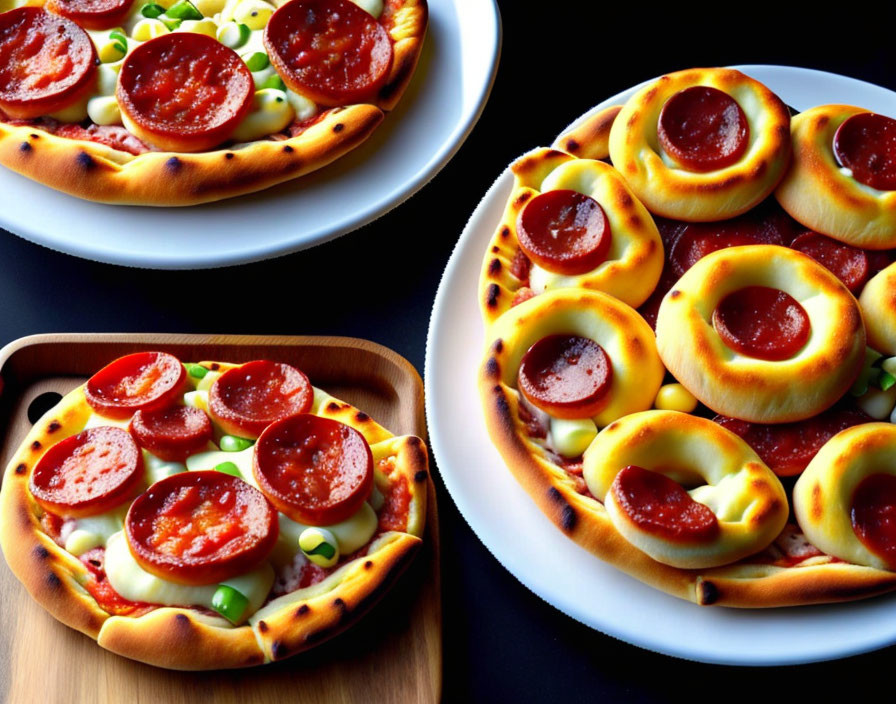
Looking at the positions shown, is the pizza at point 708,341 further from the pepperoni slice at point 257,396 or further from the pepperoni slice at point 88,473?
the pepperoni slice at point 88,473

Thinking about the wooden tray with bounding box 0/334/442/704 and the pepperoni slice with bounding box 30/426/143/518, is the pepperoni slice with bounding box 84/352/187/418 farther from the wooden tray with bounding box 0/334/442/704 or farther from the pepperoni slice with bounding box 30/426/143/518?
the wooden tray with bounding box 0/334/442/704

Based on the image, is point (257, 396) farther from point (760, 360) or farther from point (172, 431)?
point (760, 360)

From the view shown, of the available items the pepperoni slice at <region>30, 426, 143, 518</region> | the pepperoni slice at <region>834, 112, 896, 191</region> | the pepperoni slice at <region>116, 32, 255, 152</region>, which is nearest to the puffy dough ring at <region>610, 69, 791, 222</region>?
the pepperoni slice at <region>834, 112, 896, 191</region>

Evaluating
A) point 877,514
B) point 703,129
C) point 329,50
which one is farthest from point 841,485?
point 329,50

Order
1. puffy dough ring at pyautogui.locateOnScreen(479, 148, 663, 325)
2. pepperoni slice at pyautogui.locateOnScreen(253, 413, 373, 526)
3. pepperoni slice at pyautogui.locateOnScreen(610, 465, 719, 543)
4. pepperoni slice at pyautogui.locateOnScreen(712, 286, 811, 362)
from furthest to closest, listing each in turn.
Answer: puffy dough ring at pyautogui.locateOnScreen(479, 148, 663, 325), pepperoni slice at pyautogui.locateOnScreen(712, 286, 811, 362), pepperoni slice at pyautogui.locateOnScreen(253, 413, 373, 526), pepperoni slice at pyautogui.locateOnScreen(610, 465, 719, 543)

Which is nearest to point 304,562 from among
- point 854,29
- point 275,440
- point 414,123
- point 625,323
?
point 275,440

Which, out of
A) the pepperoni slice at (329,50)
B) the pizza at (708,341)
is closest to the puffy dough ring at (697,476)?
the pizza at (708,341)

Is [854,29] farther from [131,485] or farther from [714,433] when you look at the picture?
[131,485]
